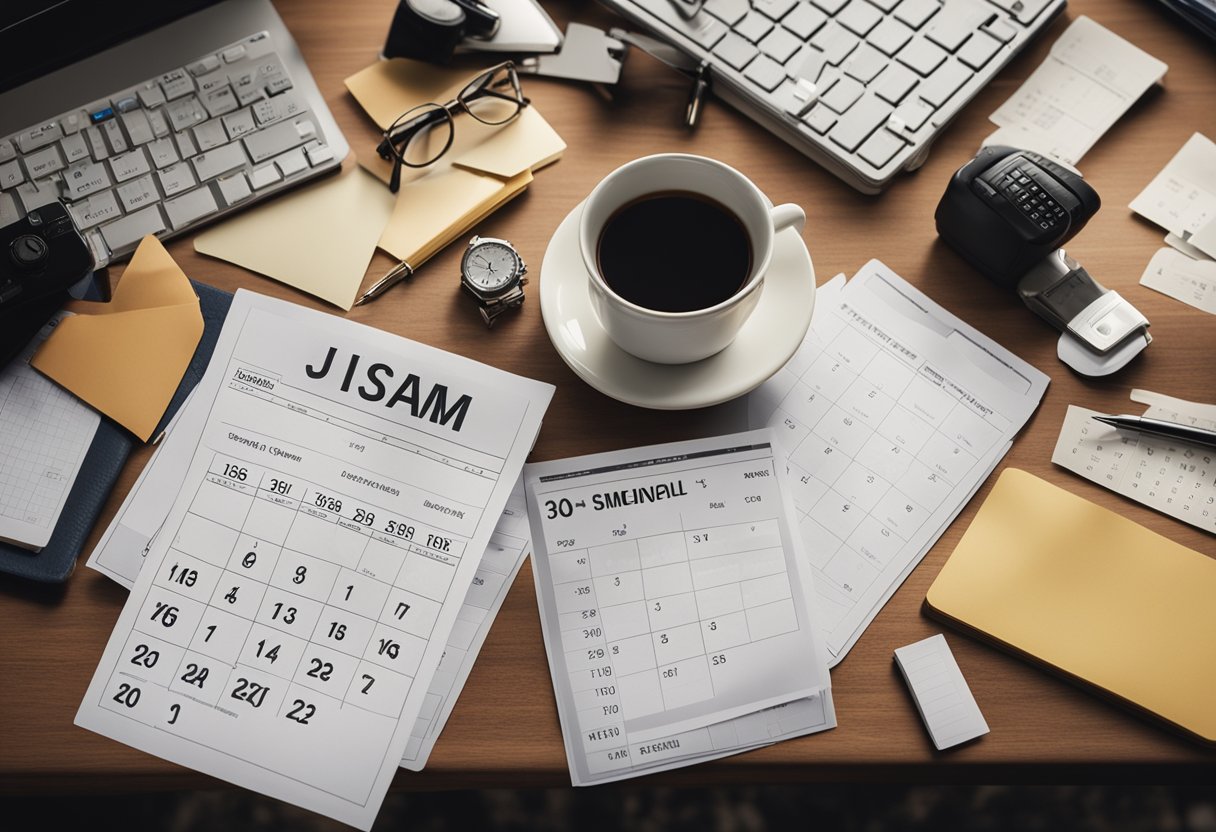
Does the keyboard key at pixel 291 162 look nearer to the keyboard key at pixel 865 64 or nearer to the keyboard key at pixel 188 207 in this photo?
the keyboard key at pixel 188 207

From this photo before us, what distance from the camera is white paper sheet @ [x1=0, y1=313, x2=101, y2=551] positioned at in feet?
2.17

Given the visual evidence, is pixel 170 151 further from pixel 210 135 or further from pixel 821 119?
pixel 821 119

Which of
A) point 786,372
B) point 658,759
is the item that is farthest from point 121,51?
point 658,759

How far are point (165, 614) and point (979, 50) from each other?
0.81 metres

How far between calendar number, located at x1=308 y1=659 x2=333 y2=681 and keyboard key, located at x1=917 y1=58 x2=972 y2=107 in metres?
0.67

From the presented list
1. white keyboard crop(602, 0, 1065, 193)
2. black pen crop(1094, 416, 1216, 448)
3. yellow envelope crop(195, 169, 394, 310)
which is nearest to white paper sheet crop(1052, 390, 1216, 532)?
black pen crop(1094, 416, 1216, 448)

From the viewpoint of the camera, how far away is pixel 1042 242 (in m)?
0.69

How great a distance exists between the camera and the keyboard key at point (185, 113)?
761mm

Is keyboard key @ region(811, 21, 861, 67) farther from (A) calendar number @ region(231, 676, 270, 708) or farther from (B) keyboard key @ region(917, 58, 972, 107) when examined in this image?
(A) calendar number @ region(231, 676, 270, 708)

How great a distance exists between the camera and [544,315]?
681 mm

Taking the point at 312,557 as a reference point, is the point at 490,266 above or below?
above

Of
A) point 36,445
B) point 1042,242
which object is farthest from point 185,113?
point 1042,242

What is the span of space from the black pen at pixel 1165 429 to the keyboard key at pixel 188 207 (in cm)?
76

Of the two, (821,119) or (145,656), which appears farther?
(821,119)
